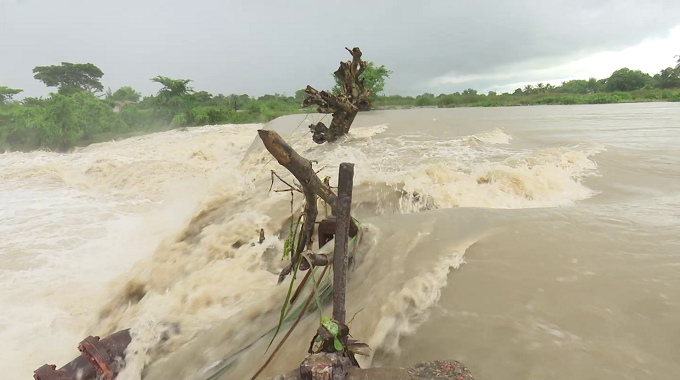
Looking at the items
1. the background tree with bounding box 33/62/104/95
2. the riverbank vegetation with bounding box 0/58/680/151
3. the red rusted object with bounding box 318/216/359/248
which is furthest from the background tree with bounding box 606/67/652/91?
the background tree with bounding box 33/62/104/95

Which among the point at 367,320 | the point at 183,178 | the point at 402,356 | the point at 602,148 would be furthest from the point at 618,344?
the point at 183,178

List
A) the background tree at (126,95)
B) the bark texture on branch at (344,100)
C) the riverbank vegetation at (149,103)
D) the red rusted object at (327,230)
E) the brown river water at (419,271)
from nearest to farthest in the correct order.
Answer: the brown river water at (419,271)
the red rusted object at (327,230)
the bark texture on branch at (344,100)
the riverbank vegetation at (149,103)
the background tree at (126,95)

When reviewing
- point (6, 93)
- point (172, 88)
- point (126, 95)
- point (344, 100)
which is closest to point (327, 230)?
point (344, 100)

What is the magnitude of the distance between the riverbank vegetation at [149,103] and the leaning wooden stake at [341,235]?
5.60 metres

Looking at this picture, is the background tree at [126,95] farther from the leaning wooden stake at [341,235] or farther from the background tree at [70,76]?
the leaning wooden stake at [341,235]

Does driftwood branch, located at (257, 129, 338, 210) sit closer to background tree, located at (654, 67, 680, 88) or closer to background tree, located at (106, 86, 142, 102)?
background tree, located at (106, 86, 142, 102)

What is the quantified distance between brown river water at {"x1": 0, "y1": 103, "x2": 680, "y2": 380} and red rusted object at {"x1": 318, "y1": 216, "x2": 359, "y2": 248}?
266mm

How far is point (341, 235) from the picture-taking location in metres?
1.26

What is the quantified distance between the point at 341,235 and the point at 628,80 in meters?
42.3

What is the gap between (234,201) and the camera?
4.61 m

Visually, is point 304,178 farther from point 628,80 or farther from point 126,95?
point 628,80

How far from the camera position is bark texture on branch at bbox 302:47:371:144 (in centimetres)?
702

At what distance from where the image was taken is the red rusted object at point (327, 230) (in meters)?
1.80

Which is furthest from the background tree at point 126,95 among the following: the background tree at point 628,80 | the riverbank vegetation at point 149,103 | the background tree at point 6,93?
the background tree at point 628,80
